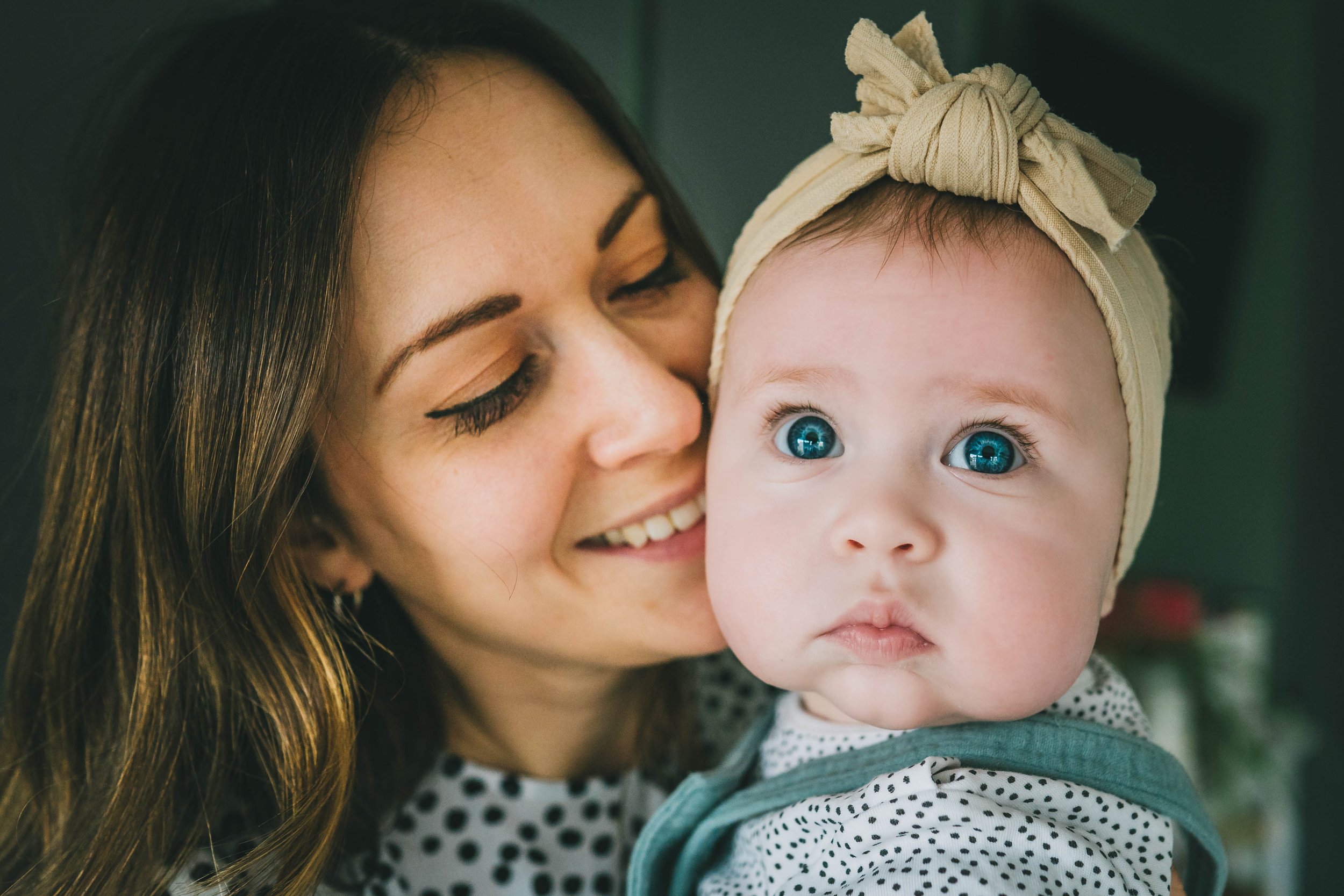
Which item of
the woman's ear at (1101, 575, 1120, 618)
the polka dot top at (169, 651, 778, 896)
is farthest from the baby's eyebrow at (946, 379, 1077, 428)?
the polka dot top at (169, 651, 778, 896)

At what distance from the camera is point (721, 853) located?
42.2 inches

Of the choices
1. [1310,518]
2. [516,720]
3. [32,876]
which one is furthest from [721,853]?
[1310,518]

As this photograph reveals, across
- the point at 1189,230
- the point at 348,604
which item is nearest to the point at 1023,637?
the point at 348,604

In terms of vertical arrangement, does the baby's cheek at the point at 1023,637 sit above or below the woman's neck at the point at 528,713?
above

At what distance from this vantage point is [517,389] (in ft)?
3.31

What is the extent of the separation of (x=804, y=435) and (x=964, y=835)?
0.36 meters

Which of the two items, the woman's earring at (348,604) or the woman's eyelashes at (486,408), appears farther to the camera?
the woman's earring at (348,604)

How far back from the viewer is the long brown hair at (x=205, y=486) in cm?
96

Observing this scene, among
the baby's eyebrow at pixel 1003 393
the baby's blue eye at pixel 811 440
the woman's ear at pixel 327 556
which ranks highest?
the baby's eyebrow at pixel 1003 393

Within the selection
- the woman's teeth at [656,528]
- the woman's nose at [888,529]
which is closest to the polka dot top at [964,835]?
A: the woman's nose at [888,529]

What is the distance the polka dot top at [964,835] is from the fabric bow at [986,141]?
471mm

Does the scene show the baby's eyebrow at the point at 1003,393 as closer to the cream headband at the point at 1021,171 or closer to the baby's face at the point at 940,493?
the baby's face at the point at 940,493

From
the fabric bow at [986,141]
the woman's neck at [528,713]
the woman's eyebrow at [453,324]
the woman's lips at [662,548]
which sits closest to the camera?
the fabric bow at [986,141]

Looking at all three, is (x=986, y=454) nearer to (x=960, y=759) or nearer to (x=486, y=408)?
(x=960, y=759)
